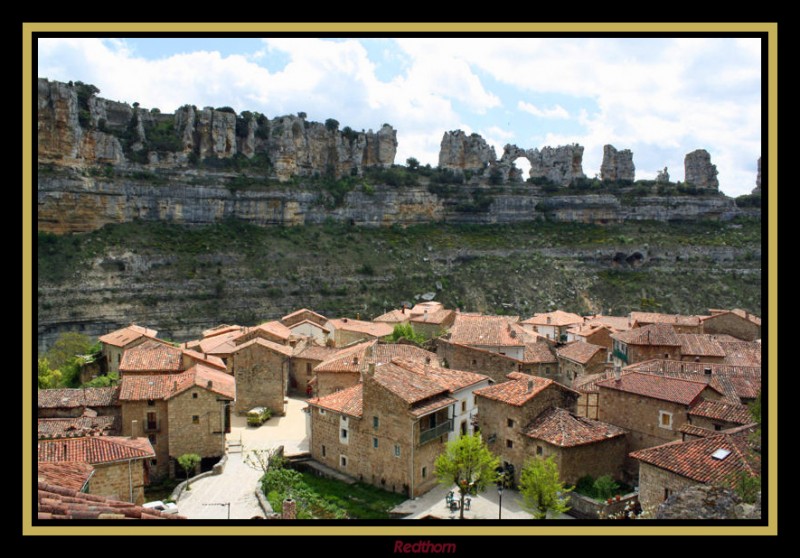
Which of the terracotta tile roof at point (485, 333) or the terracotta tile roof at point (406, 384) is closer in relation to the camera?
the terracotta tile roof at point (406, 384)

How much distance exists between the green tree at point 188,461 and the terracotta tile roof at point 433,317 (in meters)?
25.1

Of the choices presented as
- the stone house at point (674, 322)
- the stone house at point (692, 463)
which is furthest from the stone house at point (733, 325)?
the stone house at point (692, 463)

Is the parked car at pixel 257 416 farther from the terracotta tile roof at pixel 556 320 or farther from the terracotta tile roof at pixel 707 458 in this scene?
the terracotta tile roof at pixel 556 320

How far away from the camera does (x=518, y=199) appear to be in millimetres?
87812

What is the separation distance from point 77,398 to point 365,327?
23442 millimetres

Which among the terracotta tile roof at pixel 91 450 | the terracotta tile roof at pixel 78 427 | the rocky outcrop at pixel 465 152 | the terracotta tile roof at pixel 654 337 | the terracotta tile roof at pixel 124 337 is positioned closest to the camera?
the terracotta tile roof at pixel 91 450

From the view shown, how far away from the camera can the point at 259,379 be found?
105 ft

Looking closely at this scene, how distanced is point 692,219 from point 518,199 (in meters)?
26.2

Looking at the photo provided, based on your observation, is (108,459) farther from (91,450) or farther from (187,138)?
(187,138)

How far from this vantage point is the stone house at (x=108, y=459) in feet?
58.4

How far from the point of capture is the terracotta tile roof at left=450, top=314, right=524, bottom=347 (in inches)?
1388

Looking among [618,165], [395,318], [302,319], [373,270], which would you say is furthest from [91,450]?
[618,165]

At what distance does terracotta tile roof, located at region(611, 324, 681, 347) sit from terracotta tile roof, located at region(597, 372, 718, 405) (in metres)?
7.97
